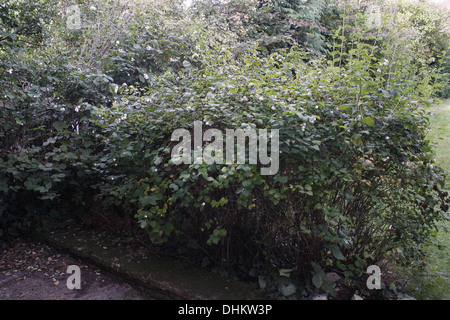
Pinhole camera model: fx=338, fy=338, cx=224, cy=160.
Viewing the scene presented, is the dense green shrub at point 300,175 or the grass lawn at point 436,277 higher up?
the dense green shrub at point 300,175

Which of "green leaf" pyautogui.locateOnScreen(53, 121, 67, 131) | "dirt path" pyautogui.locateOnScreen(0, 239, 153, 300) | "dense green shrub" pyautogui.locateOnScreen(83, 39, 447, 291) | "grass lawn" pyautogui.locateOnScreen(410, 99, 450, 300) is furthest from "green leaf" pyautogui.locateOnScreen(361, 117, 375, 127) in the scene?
"green leaf" pyautogui.locateOnScreen(53, 121, 67, 131)

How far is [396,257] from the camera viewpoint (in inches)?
97.1

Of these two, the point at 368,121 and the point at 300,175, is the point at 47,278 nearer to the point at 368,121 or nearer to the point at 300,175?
the point at 300,175

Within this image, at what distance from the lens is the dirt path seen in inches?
94.4

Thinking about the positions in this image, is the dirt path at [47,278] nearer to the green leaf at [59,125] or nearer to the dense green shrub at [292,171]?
the dense green shrub at [292,171]

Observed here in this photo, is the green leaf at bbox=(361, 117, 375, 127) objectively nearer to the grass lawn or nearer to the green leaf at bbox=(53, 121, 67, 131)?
the grass lawn

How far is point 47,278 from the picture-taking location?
8.71 feet

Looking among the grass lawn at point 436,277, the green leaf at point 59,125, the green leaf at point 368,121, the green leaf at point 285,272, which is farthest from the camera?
the green leaf at point 59,125

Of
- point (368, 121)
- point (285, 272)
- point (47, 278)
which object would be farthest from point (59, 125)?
point (368, 121)

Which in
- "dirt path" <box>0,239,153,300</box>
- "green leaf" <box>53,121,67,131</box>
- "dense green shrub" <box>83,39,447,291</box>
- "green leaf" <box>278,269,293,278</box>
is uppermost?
"green leaf" <box>53,121,67,131</box>

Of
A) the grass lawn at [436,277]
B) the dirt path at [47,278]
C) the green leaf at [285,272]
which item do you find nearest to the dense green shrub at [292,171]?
the green leaf at [285,272]

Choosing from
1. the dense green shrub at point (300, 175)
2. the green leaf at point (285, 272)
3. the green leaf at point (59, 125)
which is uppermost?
the green leaf at point (59, 125)

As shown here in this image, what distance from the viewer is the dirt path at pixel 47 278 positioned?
240 centimetres

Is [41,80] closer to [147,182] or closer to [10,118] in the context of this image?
[10,118]
